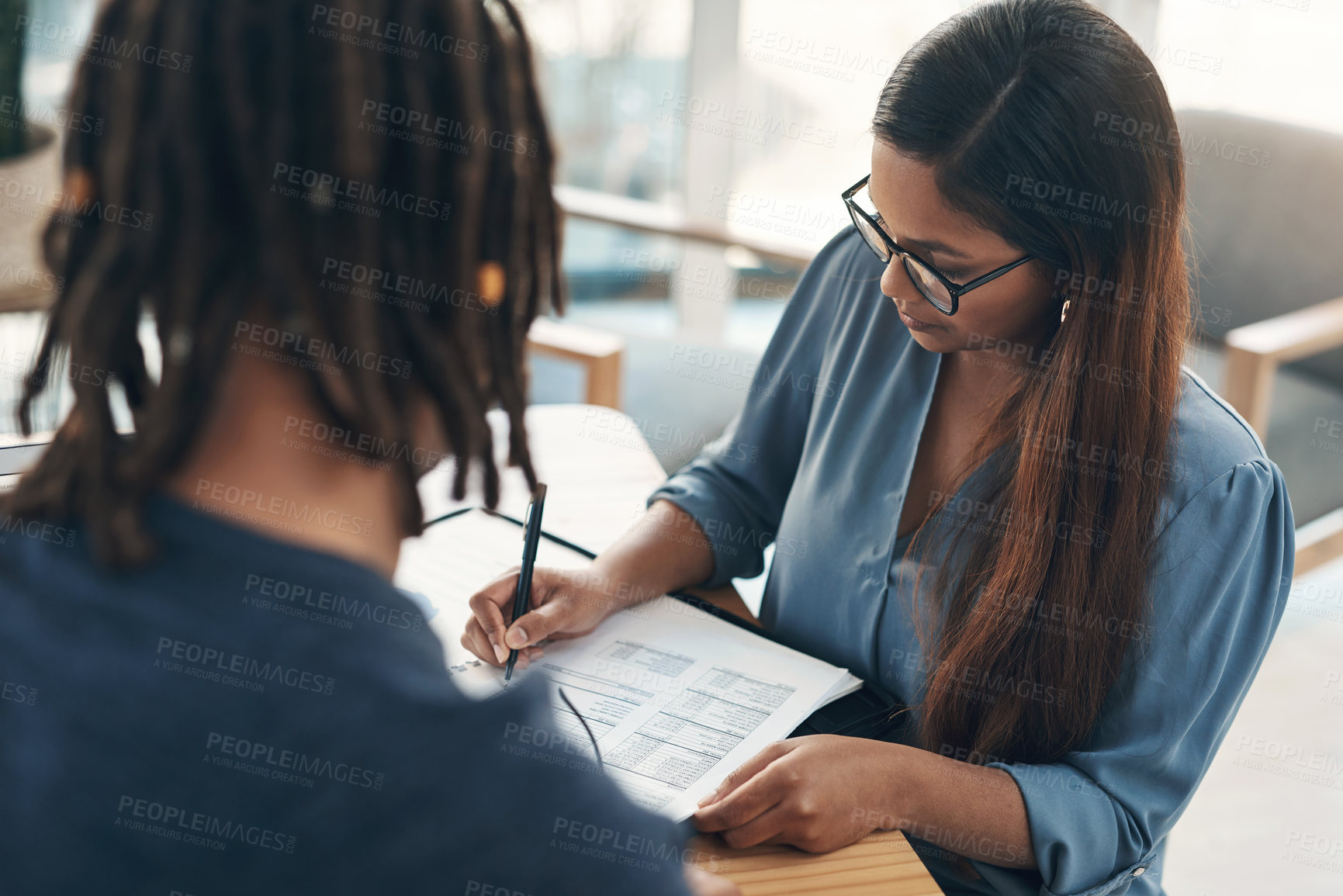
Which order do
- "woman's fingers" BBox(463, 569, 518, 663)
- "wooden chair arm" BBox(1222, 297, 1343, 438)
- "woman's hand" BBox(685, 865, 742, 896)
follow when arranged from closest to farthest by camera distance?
"woman's hand" BBox(685, 865, 742, 896)
"woman's fingers" BBox(463, 569, 518, 663)
"wooden chair arm" BBox(1222, 297, 1343, 438)

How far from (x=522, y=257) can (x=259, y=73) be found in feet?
0.52

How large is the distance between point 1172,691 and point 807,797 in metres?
0.33

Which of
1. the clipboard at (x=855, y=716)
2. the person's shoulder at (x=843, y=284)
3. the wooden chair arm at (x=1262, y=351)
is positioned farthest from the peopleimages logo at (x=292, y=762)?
the wooden chair arm at (x=1262, y=351)

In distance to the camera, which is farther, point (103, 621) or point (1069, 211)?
point (1069, 211)

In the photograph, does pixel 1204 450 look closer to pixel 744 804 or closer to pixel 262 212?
→ pixel 744 804

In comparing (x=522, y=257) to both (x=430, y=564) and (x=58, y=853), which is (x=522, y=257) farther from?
(x=430, y=564)

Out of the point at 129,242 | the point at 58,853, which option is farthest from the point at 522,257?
the point at 58,853

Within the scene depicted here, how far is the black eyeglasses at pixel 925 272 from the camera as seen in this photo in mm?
940

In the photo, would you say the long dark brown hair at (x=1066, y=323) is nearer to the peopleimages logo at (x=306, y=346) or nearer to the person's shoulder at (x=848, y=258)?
the person's shoulder at (x=848, y=258)

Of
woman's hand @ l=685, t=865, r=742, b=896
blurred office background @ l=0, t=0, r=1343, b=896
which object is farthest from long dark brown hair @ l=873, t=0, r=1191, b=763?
woman's hand @ l=685, t=865, r=742, b=896

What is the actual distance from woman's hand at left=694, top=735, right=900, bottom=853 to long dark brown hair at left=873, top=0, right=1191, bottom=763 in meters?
0.15

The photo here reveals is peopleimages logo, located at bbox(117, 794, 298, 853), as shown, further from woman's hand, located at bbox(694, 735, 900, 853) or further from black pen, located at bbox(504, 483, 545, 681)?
black pen, located at bbox(504, 483, 545, 681)

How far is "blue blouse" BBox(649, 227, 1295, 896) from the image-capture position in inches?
34.4

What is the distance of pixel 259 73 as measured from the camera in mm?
470
